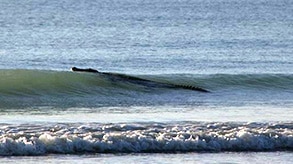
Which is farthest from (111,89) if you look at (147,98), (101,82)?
(147,98)

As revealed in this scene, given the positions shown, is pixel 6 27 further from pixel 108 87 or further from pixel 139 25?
pixel 108 87

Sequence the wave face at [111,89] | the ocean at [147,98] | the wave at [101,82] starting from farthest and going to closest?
the wave at [101,82], the wave face at [111,89], the ocean at [147,98]

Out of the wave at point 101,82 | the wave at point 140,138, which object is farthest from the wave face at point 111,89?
the wave at point 140,138

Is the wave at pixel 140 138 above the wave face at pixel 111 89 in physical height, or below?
below

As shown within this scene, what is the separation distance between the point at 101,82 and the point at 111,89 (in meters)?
0.56

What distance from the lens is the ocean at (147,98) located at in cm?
1463

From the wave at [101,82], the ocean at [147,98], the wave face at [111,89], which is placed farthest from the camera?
the wave at [101,82]

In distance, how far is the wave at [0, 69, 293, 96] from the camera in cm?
2173

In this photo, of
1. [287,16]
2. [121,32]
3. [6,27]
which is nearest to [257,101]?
[121,32]

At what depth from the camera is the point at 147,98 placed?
70.0 feet

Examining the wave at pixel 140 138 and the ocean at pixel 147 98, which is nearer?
the wave at pixel 140 138

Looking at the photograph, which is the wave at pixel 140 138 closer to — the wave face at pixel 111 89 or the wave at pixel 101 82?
the wave face at pixel 111 89

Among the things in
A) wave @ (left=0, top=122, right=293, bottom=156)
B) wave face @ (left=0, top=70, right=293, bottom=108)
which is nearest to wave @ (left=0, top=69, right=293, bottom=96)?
wave face @ (left=0, top=70, right=293, bottom=108)

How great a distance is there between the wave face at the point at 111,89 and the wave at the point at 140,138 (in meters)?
4.04
